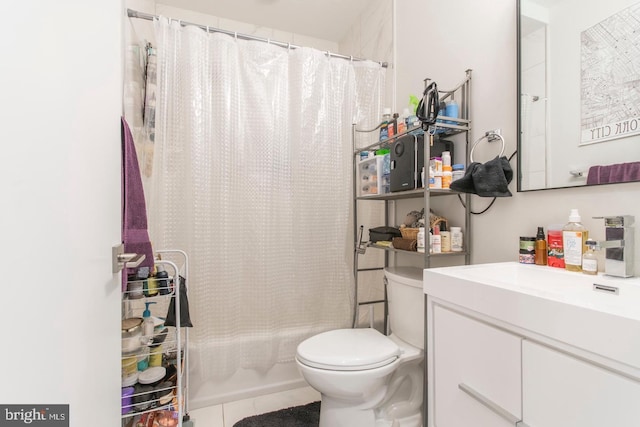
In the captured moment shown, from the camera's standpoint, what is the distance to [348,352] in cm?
122

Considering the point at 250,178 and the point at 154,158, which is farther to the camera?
the point at 250,178

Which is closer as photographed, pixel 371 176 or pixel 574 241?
pixel 574 241

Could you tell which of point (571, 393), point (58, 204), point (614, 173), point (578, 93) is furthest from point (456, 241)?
point (58, 204)

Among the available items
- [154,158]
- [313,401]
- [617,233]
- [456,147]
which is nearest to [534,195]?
[617,233]

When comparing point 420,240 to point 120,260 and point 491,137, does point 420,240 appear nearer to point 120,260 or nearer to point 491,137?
point 491,137

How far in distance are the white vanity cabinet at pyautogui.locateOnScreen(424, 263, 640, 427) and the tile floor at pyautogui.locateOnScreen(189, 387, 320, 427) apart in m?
0.97

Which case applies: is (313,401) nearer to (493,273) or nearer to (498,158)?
(493,273)

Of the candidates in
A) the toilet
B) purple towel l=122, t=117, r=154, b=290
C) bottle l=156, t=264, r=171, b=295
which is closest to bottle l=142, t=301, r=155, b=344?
bottle l=156, t=264, r=171, b=295

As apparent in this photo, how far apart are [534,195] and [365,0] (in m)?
1.84

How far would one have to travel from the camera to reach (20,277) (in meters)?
0.43

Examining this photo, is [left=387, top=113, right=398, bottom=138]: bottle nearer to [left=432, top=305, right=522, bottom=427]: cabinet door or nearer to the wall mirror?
the wall mirror

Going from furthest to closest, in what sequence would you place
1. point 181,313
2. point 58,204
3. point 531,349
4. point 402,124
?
point 402,124, point 181,313, point 531,349, point 58,204

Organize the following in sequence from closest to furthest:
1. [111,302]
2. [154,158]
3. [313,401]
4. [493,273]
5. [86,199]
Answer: [86,199] → [111,302] → [493,273] → [154,158] → [313,401]

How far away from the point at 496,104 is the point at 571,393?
107 centimetres
